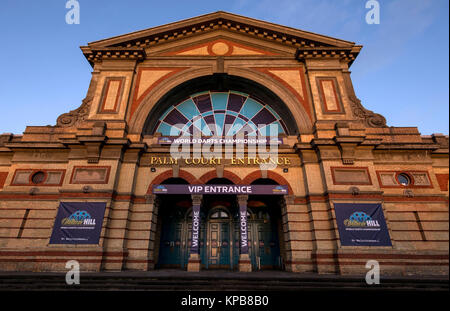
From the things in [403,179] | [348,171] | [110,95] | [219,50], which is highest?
[219,50]

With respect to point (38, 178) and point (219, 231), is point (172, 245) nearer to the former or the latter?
point (219, 231)

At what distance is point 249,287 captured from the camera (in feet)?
28.4

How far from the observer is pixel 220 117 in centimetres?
1772

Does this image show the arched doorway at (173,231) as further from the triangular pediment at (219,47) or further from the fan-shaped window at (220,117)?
the triangular pediment at (219,47)

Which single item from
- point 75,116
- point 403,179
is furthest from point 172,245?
point 403,179

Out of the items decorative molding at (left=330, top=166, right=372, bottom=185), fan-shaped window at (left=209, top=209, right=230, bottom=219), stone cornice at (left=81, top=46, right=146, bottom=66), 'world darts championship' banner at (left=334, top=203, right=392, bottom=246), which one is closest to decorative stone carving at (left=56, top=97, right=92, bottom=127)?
stone cornice at (left=81, top=46, right=146, bottom=66)

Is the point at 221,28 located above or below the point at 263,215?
above

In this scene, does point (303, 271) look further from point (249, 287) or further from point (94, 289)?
point (94, 289)

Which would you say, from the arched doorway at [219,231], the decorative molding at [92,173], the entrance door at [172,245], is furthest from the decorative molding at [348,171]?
the decorative molding at [92,173]

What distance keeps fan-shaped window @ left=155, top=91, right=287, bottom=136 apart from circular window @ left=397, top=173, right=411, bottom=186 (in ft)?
25.6

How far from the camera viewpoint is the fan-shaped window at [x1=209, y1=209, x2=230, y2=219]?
17531 millimetres

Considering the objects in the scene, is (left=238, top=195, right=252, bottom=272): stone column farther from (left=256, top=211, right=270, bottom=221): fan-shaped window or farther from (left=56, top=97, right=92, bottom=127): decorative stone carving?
(left=56, top=97, right=92, bottom=127): decorative stone carving

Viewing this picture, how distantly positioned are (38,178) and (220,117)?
41.6 ft

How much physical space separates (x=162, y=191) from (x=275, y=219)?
8587 mm
